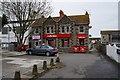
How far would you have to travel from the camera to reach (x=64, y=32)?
98.4 ft

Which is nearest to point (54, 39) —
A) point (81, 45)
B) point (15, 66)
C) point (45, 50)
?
point (81, 45)

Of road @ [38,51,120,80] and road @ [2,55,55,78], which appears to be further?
road @ [2,55,55,78]

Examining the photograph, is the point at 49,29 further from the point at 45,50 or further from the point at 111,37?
the point at 111,37

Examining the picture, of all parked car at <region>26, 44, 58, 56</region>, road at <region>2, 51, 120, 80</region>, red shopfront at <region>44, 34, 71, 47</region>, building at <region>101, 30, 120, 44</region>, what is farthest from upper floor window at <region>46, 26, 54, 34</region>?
building at <region>101, 30, 120, 44</region>

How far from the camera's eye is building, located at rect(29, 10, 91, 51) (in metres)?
29.1

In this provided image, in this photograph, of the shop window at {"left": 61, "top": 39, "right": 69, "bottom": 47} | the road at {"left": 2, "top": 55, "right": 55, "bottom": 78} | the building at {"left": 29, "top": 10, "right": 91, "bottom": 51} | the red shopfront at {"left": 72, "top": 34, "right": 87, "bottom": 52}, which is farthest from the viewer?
the shop window at {"left": 61, "top": 39, "right": 69, "bottom": 47}

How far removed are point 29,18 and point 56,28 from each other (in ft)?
23.0

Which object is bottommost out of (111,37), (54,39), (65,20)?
(54,39)

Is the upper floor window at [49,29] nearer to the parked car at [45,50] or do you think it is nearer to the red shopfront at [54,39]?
the red shopfront at [54,39]

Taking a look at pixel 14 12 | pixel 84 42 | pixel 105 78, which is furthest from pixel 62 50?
pixel 105 78

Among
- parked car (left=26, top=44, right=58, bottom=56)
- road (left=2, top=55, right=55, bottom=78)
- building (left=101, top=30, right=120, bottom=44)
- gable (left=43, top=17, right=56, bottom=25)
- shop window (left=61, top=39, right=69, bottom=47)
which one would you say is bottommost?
road (left=2, top=55, right=55, bottom=78)

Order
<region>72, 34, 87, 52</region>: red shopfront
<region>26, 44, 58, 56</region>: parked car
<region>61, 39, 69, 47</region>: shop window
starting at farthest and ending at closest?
<region>61, 39, 69, 47</region>: shop window, <region>72, 34, 87, 52</region>: red shopfront, <region>26, 44, 58, 56</region>: parked car

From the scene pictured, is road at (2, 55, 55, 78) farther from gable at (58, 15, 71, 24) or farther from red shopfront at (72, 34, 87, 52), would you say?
gable at (58, 15, 71, 24)

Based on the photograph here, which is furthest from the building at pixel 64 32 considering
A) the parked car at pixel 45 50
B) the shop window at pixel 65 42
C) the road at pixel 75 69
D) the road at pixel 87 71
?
the road at pixel 87 71
